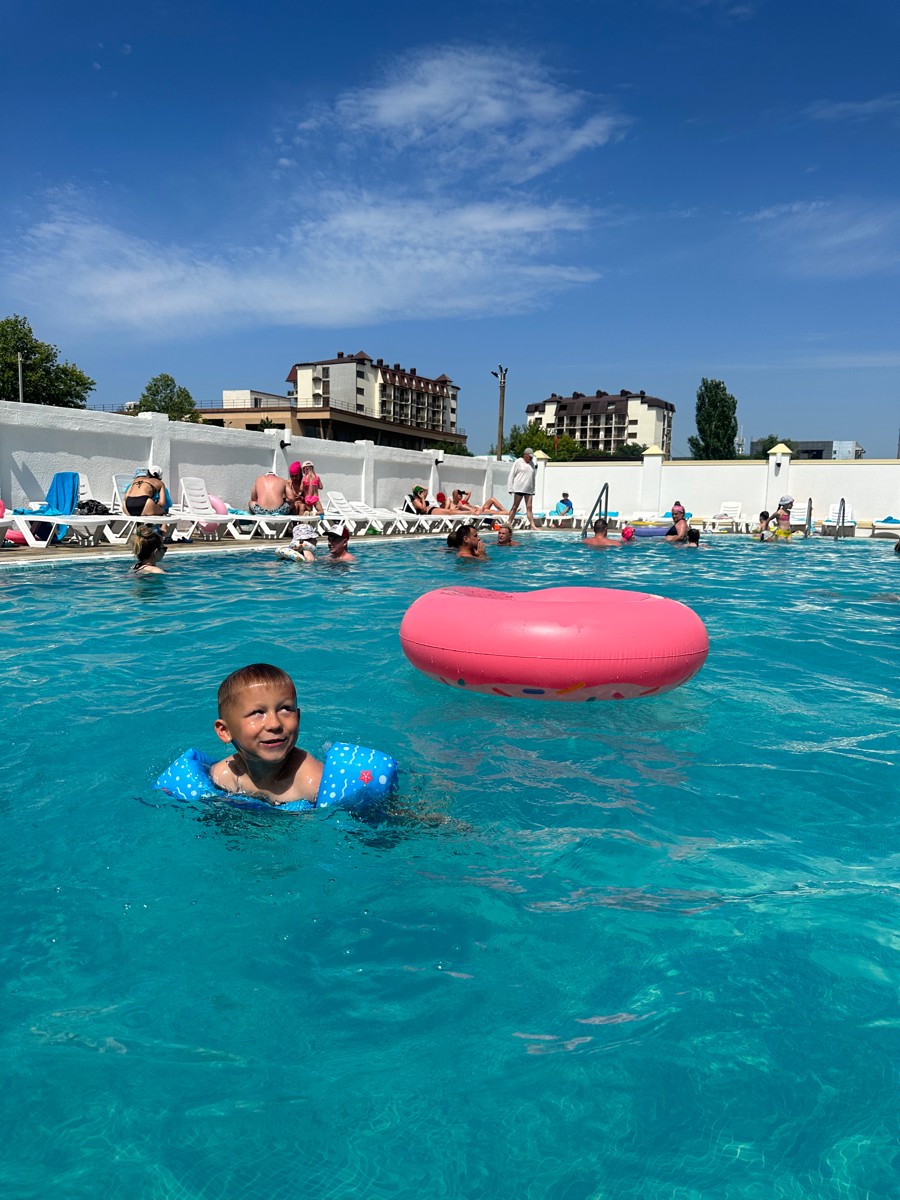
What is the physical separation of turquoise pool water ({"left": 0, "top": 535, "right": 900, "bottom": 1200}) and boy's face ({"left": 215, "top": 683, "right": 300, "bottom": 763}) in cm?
41

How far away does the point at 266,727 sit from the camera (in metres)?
2.78

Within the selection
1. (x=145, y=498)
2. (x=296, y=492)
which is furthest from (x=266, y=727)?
(x=296, y=492)

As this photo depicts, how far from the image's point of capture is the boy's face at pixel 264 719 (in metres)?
2.78

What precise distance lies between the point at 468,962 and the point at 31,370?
45038 millimetres

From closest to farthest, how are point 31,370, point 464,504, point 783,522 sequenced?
point 783,522 < point 464,504 < point 31,370

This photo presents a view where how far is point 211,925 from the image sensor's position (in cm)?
255

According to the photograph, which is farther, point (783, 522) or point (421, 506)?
point (421, 506)

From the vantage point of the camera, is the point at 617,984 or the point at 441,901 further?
the point at 441,901

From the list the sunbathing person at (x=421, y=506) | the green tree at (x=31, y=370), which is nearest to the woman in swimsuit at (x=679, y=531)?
the sunbathing person at (x=421, y=506)

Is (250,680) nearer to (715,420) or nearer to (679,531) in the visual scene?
(679,531)

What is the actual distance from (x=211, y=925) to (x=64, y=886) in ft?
1.96

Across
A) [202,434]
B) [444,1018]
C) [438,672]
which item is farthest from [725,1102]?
[202,434]

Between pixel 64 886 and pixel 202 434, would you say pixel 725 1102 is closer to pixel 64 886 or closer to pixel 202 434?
pixel 64 886

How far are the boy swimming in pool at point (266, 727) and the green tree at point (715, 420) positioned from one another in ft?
198
